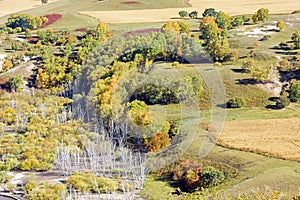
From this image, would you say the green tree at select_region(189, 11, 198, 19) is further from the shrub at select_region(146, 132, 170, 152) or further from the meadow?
the shrub at select_region(146, 132, 170, 152)

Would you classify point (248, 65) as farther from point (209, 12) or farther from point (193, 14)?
point (193, 14)

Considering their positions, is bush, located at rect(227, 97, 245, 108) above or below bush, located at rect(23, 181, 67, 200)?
above

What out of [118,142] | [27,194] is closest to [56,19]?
[118,142]

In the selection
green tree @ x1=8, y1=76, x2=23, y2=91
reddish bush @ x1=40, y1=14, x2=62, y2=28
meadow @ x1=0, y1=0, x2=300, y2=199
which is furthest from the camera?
reddish bush @ x1=40, y1=14, x2=62, y2=28

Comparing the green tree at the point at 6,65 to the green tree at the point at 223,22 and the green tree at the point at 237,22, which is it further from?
the green tree at the point at 237,22

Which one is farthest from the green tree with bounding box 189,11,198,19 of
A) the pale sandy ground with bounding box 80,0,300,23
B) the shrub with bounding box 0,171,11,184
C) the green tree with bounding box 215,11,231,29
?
the shrub with bounding box 0,171,11,184

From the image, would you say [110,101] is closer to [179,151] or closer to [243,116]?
[179,151]

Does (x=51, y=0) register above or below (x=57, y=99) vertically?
above
